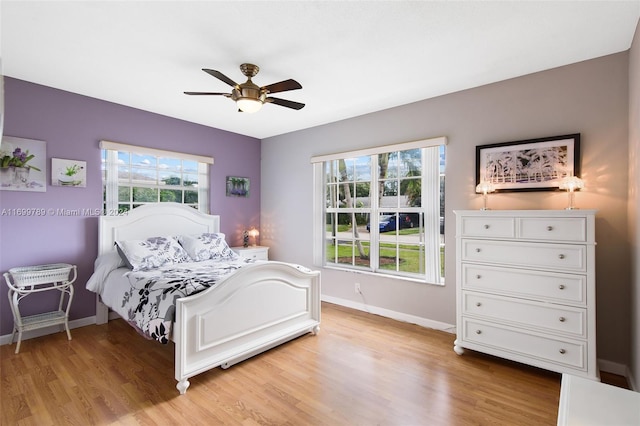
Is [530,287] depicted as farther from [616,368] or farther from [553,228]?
[616,368]

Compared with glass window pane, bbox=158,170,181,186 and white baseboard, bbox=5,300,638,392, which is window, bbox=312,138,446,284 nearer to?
white baseboard, bbox=5,300,638,392

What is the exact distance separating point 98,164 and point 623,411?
14.8 ft

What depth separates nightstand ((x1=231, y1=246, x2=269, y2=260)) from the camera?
4691 millimetres

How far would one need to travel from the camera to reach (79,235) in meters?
3.53

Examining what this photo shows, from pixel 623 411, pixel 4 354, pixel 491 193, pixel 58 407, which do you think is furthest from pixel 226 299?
pixel 491 193

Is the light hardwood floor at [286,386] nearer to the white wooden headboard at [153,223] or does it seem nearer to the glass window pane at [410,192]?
the white wooden headboard at [153,223]

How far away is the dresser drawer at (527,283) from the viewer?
2.40 m

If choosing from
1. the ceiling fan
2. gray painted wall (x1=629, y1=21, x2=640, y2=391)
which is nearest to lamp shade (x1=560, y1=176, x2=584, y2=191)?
gray painted wall (x1=629, y1=21, x2=640, y2=391)

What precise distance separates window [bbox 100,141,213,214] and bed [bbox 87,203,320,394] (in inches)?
11.0

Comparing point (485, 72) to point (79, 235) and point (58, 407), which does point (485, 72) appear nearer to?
point (58, 407)

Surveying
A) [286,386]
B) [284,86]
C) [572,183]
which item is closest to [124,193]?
[284,86]

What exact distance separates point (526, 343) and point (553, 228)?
92cm

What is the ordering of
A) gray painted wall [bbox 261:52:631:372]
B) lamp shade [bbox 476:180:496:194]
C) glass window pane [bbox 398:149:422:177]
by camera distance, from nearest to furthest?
gray painted wall [bbox 261:52:631:372] < lamp shade [bbox 476:180:496:194] < glass window pane [bbox 398:149:422:177]

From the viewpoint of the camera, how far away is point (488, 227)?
277 centimetres
